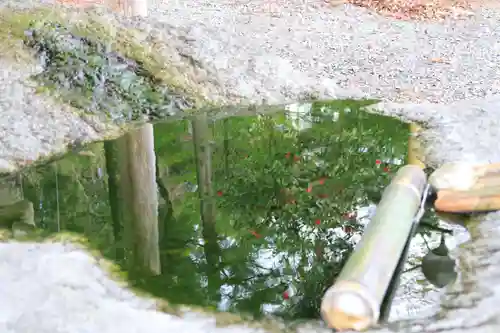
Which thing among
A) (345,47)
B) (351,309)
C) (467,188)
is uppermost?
(345,47)

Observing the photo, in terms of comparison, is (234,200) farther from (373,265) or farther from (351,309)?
Result: (351,309)

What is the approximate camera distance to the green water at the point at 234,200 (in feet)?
13.9

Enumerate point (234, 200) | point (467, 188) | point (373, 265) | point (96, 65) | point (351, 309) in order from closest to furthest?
point (351, 309)
point (373, 265)
point (467, 188)
point (234, 200)
point (96, 65)

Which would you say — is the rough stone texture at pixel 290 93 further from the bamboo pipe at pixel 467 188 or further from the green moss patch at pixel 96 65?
the green moss patch at pixel 96 65

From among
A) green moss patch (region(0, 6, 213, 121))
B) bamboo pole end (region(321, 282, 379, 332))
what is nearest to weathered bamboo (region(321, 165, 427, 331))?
bamboo pole end (region(321, 282, 379, 332))

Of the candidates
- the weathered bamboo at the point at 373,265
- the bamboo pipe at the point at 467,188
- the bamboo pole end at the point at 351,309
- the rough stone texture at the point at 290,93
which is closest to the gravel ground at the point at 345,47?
the rough stone texture at the point at 290,93

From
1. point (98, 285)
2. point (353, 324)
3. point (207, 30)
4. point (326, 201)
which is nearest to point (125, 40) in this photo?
point (207, 30)

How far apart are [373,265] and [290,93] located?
402 centimetres

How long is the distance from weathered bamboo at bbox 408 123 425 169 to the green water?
0.30 feet

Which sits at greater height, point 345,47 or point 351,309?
point 345,47

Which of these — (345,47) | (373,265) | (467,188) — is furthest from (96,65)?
(373,265)

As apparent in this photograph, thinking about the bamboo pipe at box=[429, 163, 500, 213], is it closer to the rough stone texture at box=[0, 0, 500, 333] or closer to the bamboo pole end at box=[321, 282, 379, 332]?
the rough stone texture at box=[0, 0, 500, 333]

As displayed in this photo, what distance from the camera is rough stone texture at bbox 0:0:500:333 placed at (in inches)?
142

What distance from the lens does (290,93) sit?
7.43 m
